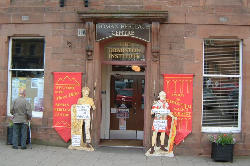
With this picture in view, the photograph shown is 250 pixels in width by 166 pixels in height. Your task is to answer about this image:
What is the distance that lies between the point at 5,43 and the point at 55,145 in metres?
3.56

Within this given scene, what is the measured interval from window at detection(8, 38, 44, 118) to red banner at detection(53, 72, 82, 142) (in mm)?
635

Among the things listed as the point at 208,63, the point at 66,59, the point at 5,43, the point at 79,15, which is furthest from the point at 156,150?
the point at 5,43

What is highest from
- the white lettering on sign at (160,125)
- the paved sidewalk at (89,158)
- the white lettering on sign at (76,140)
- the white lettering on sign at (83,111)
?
the white lettering on sign at (83,111)

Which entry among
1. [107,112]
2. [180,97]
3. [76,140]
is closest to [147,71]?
[180,97]

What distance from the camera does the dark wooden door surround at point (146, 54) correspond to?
898 cm

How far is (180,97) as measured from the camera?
9.08 meters

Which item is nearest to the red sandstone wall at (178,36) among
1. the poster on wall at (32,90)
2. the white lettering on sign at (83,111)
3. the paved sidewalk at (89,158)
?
the poster on wall at (32,90)

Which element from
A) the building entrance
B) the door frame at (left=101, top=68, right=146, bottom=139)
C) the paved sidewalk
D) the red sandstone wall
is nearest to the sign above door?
the red sandstone wall

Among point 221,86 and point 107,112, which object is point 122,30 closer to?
point 107,112

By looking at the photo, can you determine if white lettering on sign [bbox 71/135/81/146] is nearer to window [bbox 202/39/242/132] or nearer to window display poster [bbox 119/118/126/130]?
window display poster [bbox 119/118/126/130]

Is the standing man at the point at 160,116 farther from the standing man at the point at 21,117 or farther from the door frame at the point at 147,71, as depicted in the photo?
the standing man at the point at 21,117

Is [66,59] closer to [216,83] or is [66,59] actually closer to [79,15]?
[79,15]

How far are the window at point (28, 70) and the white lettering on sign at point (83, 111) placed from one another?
134cm

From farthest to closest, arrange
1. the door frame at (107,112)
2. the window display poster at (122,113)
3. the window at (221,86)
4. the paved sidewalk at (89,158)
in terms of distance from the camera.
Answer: the window display poster at (122,113)
the door frame at (107,112)
the window at (221,86)
the paved sidewalk at (89,158)
